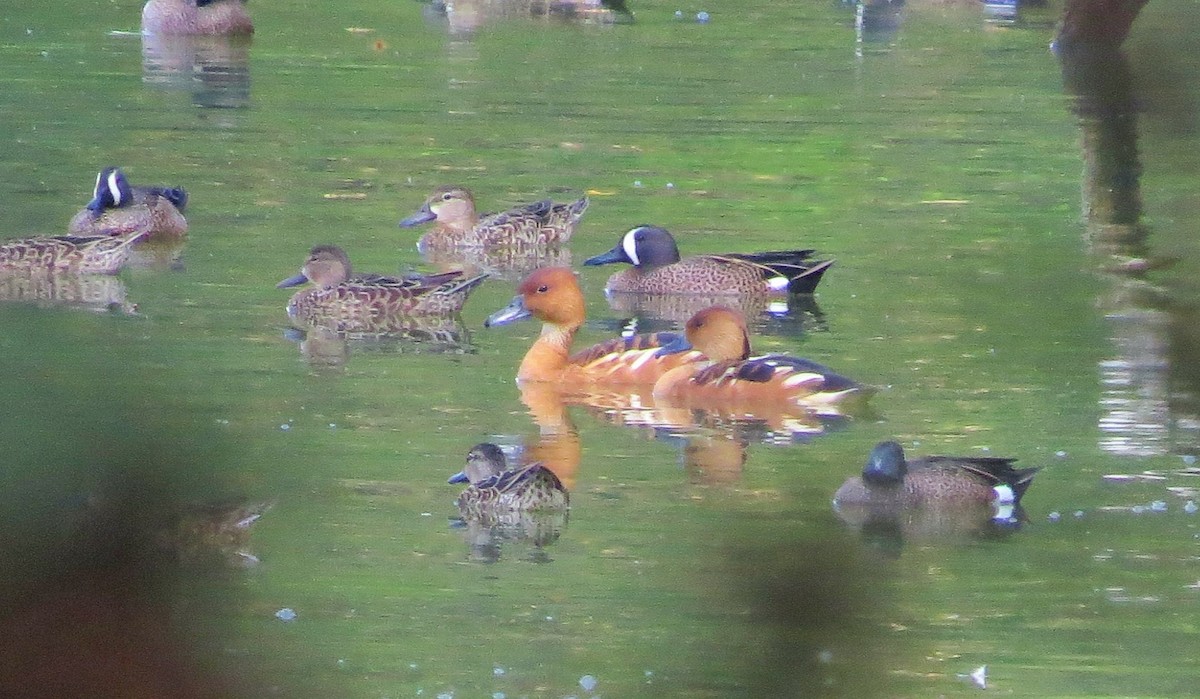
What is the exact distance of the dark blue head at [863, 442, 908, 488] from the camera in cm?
632

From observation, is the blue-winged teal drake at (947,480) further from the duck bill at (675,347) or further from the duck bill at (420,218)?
the duck bill at (420,218)

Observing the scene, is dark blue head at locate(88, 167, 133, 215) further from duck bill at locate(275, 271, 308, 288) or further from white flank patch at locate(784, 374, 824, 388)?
white flank patch at locate(784, 374, 824, 388)

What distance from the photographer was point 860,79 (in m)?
18.5

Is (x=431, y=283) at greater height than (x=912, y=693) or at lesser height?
lesser

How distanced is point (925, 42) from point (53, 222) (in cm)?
1239

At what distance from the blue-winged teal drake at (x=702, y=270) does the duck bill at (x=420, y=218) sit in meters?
1.25

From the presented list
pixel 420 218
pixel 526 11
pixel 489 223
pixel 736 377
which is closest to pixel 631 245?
pixel 489 223

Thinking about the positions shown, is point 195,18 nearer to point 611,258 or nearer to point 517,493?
point 611,258

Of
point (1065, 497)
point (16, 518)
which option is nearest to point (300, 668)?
point (16, 518)

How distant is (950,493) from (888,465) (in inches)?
10.4

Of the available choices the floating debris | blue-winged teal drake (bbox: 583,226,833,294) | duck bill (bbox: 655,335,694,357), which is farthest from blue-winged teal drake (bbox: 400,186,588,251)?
the floating debris

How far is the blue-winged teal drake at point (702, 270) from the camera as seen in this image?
10383 millimetres

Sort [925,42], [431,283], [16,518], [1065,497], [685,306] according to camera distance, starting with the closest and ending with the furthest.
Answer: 1. [16,518]
2. [1065,497]
3. [431,283]
4. [685,306]
5. [925,42]

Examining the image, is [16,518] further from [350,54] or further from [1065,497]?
[350,54]
